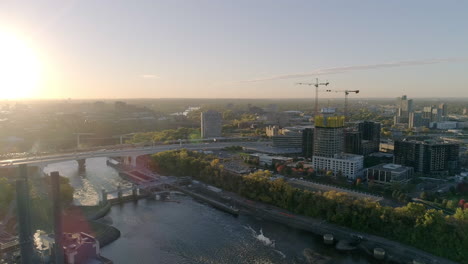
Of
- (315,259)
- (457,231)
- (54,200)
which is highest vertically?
(54,200)

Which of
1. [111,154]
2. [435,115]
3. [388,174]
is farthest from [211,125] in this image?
[435,115]

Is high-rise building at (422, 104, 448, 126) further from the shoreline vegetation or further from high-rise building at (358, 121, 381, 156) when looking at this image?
the shoreline vegetation

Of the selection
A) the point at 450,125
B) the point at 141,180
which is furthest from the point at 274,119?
the point at 141,180

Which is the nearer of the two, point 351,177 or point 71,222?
point 71,222

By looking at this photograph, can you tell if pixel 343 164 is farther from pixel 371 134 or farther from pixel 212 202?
pixel 371 134

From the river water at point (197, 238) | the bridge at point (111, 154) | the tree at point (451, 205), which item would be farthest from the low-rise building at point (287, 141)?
the tree at point (451, 205)

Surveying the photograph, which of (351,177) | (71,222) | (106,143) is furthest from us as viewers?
(106,143)

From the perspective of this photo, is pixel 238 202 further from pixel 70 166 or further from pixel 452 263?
pixel 70 166
